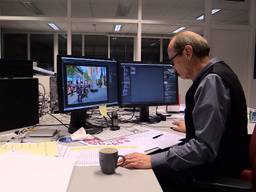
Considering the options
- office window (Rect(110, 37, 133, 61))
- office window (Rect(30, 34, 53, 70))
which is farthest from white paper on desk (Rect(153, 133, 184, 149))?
office window (Rect(30, 34, 53, 70))

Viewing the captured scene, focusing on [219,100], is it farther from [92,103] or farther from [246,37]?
[246,37]

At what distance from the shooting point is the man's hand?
1169 mm

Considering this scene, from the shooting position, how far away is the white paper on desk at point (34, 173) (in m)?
0.94

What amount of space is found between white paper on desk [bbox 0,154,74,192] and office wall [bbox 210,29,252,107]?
14.7 feet

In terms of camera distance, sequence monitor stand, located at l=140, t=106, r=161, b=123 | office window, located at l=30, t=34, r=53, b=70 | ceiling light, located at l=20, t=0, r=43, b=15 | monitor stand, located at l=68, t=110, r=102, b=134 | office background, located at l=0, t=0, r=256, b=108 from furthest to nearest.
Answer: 1. office window, located at l=30, t=34, r=53, b=70
2. ceiling light, located at l=20, t=0, r=43, b=15
3. office background, located at l=0, t=0, r=256, b=108
4. monitor stand, located at l=140, t=106, r=161, b=123
5. monitor stand, located at l=68, t=110, r=102, b=134

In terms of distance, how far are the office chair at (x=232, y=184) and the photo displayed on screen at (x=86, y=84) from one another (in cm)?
83

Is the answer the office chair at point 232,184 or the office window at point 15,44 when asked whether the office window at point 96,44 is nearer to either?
the office window at point 15,44

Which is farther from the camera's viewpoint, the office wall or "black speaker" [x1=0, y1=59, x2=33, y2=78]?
the office wall

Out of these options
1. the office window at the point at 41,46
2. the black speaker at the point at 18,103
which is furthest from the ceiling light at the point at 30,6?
the black speaker at the point at 18,103

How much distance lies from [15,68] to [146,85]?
100 cm

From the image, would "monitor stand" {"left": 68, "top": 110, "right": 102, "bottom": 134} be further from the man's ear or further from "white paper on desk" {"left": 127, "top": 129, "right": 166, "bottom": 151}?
the man's ear

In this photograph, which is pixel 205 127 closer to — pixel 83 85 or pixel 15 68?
pixel 83 85

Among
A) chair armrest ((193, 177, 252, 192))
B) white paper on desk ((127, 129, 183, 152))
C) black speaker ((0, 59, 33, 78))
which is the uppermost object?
black speaker ((0, 59, 33, 78))

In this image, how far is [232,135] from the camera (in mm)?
1265
